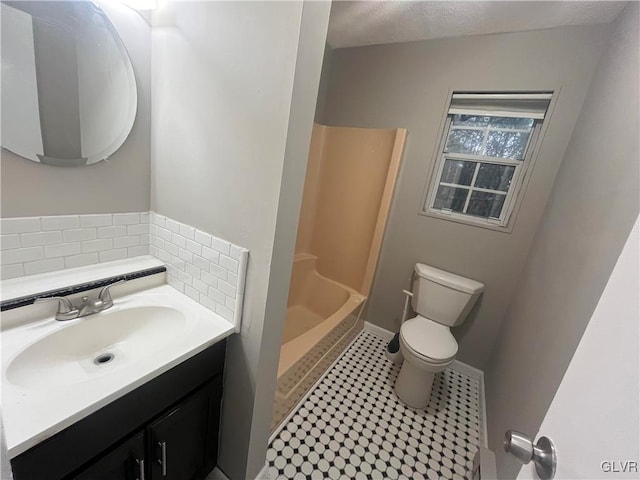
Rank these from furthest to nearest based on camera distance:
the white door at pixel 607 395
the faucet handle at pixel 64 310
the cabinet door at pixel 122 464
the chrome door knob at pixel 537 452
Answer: the faucet handle at pixel 64 310, the cabinet door at pixel 122 464, the chrome door knob at pixel 537 452, the white door at pixel 607 395

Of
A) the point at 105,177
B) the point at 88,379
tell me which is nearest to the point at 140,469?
the point at 88,379

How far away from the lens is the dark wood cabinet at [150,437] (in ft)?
1.97

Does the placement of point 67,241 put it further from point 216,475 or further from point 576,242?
point 576,242

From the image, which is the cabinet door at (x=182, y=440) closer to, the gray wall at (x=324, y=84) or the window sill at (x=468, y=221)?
the window sill at (x=468, y=221)

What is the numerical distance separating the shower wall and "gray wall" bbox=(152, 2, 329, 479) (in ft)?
4.51

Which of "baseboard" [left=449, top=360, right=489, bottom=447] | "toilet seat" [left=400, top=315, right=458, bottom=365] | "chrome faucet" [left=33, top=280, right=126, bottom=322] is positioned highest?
"chrome faucet" [left=33, top=280, right=126, bottom=322]

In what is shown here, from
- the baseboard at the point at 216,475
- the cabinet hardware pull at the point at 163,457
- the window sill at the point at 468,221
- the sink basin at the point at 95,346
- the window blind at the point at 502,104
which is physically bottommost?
the baseboard at the point at 216,475

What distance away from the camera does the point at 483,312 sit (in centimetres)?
190

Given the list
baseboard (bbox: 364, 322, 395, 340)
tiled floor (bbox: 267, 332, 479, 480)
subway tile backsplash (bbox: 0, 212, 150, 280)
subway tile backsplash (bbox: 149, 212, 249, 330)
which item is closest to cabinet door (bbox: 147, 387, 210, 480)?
subway tile backsplash (bbox: 149, 212, 249, 330)

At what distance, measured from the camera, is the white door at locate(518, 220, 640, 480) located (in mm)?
320

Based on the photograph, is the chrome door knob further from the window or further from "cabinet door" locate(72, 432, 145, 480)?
the window

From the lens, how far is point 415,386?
1653 mm

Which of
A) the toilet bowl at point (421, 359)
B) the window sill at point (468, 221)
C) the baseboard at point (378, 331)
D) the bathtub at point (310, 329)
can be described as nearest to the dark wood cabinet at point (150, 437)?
the bathtub at point (310, 329)

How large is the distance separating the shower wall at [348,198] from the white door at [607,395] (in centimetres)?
174
